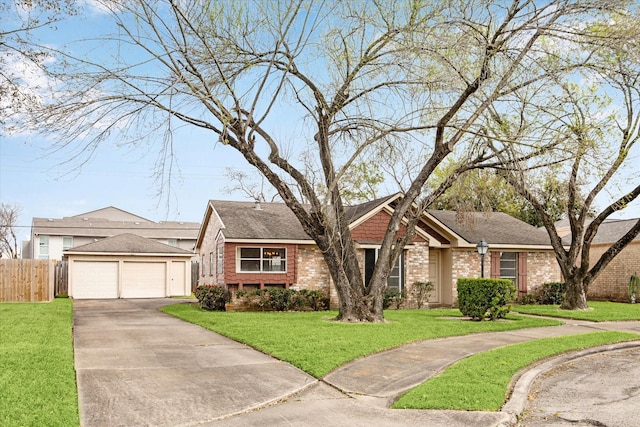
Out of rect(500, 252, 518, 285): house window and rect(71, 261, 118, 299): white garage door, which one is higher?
rect(500, 252, 518, 285): house window

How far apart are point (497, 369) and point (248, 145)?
8.32 meters

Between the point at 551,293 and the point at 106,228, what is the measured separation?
102 feet

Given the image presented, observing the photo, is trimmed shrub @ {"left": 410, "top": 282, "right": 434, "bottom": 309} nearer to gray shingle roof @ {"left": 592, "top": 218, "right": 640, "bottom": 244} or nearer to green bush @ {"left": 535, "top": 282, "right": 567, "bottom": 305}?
green bush @ {"left": 535, "top": 282, "right": 567, "bottom": 305}

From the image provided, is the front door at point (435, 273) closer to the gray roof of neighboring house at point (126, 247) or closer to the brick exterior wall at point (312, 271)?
the brick exterior wall at point (312, 271)

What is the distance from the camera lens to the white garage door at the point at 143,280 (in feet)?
104

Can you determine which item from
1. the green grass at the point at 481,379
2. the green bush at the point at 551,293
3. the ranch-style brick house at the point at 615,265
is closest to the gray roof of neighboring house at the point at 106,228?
the green bush at the point at 551,293

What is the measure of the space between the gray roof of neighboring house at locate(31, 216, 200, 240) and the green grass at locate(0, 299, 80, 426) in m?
28.6

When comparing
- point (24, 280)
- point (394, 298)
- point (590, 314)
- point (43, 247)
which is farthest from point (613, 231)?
point (43, 247)

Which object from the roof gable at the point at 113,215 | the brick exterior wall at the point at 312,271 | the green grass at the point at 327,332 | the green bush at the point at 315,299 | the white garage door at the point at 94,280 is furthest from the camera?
the roof gable at the point at 113,215

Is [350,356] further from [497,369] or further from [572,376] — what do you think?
[572,376]

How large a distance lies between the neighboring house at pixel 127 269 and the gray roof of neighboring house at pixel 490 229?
47.2 feet

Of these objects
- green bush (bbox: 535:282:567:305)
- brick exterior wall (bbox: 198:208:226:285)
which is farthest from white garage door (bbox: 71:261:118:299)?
green bush (bbox: 535:282:567:305)

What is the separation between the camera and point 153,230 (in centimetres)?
4647

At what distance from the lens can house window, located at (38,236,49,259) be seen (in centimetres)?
4191
